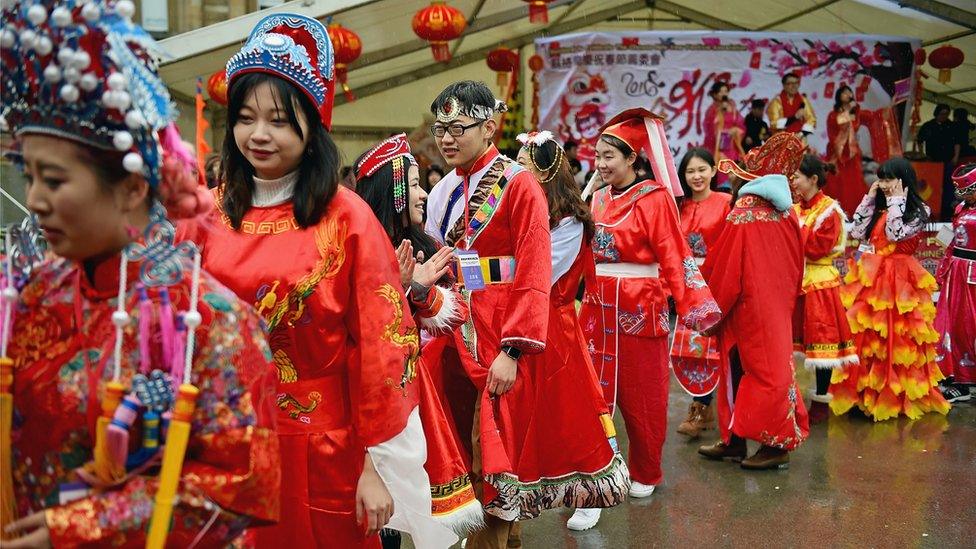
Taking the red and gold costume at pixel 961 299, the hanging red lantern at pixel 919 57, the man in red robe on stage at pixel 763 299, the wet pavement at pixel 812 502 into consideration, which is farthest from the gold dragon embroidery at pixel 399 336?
the hanging red lantern at pixel 919 57

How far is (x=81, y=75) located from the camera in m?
1.33

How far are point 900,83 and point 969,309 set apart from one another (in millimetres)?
5175

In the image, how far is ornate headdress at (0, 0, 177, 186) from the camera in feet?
4.34

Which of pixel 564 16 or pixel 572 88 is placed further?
pixel 564 16

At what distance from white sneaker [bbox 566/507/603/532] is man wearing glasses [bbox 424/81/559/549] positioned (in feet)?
2.63

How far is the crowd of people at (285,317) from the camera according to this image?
1.38 metres

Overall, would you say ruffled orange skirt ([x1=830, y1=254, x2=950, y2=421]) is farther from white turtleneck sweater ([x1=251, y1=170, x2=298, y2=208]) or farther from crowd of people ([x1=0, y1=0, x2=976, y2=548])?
white turtleneck sweater ([x1=251, y1=170, x2=298, y2=208])

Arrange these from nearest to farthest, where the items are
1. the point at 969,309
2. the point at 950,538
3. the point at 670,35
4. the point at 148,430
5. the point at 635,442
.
A: the point at 148,430 → the point at 950,538 → the point at 635,442 → the point at 969,309 → the point at 670,35

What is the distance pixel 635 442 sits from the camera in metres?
4.98

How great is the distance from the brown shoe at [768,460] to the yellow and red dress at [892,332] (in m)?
1.63

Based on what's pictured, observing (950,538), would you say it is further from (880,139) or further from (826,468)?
(880,139)

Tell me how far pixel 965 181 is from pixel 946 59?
5.86 metres

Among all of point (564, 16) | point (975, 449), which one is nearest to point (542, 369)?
point (975, 449)

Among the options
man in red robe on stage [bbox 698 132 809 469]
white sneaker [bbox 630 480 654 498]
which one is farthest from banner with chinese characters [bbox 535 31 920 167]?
white sneaker [bbox 630 480 654 498]
